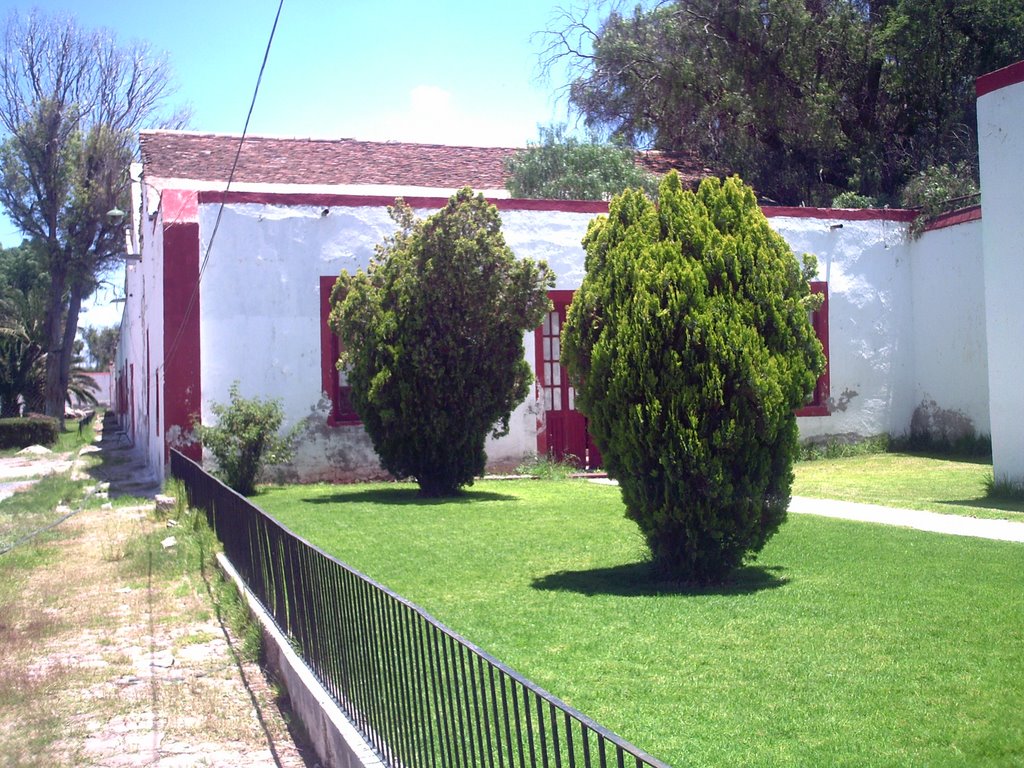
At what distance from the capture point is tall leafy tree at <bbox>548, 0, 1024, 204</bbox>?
23.9 metres

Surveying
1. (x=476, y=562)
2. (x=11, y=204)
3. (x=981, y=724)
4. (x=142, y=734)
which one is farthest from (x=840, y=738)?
(x=11, y=204)

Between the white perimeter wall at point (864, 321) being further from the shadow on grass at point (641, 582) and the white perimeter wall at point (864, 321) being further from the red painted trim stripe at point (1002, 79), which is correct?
the shadow on grass at point (641, 582)

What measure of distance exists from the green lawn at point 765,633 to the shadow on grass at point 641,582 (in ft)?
0.09

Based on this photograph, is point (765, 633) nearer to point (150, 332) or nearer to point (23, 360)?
point (150, 332)

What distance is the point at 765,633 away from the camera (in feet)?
19.5

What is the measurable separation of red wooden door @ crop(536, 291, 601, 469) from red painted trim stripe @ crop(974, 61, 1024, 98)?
6717 millimetres

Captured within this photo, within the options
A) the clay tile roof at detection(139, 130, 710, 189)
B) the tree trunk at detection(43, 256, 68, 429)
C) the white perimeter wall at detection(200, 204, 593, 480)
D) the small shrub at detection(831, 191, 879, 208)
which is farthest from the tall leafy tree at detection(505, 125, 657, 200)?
the tree trunk at detection(43, 256, 68, 429)

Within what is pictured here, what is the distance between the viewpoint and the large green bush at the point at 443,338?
13.0 meters

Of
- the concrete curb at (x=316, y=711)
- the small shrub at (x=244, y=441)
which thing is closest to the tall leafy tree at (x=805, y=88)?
the small shrub at (x=244, y=441)

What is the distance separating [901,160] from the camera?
24.8m

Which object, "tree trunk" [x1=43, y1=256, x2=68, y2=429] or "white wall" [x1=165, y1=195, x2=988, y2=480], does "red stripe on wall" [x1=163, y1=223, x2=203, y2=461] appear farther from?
"tree trunk" [x1=43, y1=256, x2=68, y2=429]

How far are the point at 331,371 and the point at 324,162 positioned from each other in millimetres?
10107

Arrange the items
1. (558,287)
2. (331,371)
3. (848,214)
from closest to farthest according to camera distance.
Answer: (331,371) < (558,287) < (848,214)

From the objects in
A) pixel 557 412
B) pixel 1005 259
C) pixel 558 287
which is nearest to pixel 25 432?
pixel 557 412
